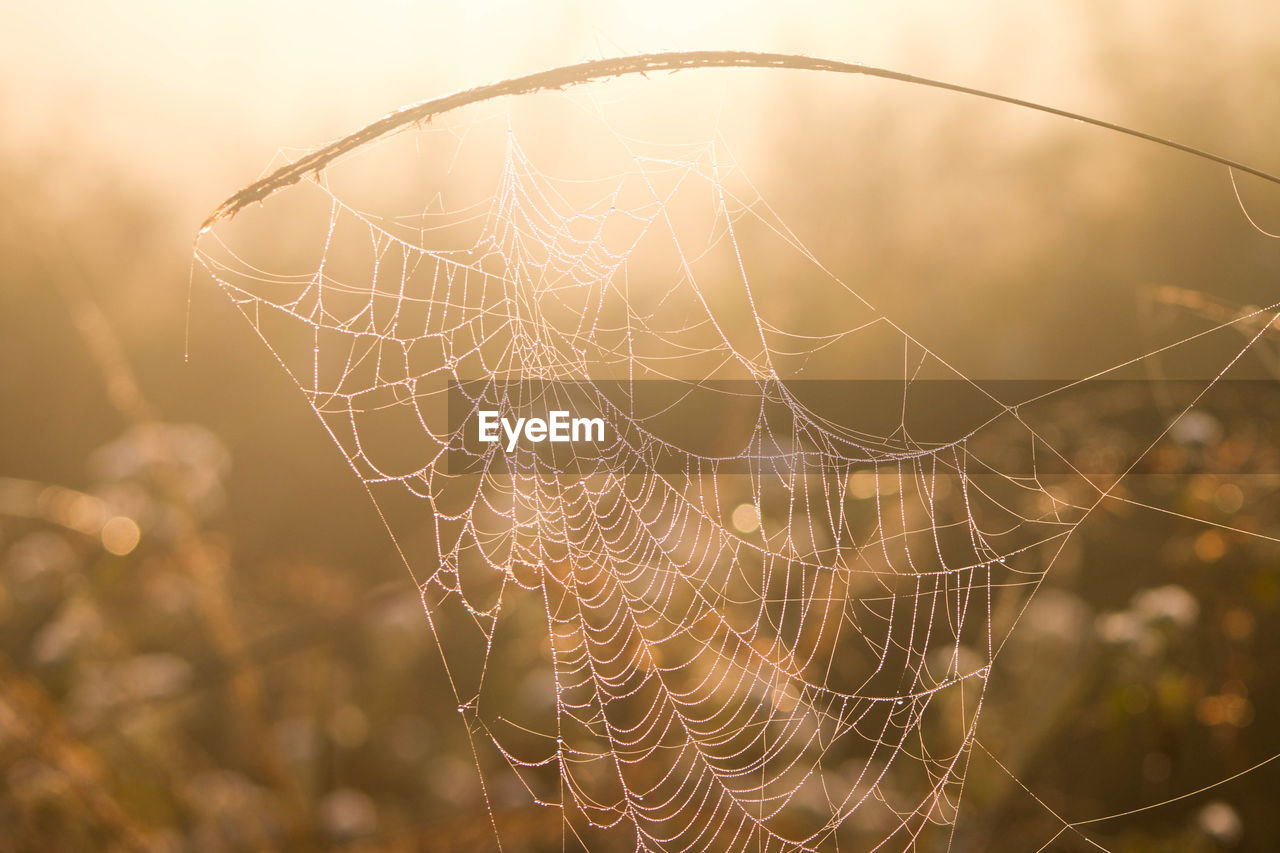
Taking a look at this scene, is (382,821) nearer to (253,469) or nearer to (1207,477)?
(253,469)

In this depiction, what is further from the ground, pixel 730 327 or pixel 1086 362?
pixel 730 327

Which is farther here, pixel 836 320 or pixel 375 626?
pixel 836 320

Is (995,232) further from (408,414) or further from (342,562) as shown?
(342,562)

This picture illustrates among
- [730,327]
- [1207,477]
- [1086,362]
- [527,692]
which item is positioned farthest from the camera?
[1086,362]

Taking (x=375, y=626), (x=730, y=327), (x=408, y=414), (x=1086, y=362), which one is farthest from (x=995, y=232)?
(x=375, y=626)

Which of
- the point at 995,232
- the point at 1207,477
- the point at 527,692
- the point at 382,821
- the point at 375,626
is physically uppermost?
the point at 995,232

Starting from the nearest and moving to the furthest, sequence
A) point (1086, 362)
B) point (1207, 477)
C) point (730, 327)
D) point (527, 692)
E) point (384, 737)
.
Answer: point (1207, 477)
point (527, 692)
point (384, 737)
point (730, 327)
point (1086, 362)
